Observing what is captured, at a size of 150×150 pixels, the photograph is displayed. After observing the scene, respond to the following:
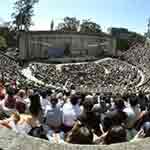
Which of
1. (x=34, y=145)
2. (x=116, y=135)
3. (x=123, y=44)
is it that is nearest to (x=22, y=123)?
(x=116, y=135)

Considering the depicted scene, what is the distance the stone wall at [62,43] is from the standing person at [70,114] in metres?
27.2

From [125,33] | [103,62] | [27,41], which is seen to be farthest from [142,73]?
[125,33]

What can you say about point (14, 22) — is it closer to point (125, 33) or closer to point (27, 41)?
point (125, 33)

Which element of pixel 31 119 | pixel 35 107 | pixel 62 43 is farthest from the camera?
pixel 62 43

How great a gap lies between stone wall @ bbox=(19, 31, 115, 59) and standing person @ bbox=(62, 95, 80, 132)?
89.3 ft

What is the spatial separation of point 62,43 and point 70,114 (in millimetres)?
32135

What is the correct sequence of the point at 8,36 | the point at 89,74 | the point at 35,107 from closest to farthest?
the point at 35,107 → the point at 89,74 → the point at 8,36

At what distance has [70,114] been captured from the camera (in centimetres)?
574

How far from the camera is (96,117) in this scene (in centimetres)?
511

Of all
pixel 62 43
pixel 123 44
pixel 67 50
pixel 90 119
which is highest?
pixel 90 119

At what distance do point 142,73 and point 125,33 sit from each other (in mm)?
36696

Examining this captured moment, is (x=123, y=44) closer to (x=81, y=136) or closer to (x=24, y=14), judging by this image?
(x=24, y=14)

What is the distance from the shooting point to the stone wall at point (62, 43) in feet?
111

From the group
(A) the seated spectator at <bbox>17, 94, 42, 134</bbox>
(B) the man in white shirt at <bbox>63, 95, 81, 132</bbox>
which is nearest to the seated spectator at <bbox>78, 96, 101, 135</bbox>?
(B) the man in white shirt at <bbox>63, 95, 81, 132</bbox>
